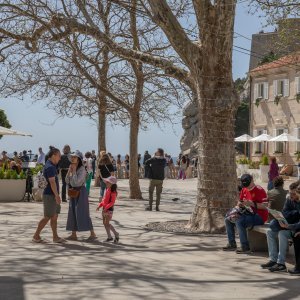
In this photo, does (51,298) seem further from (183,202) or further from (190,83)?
(183,202)

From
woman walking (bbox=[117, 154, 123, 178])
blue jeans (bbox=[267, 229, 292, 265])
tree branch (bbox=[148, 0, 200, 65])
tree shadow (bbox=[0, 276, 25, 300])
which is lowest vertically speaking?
tree shadow (bbox=[0, 276, 25, 300])

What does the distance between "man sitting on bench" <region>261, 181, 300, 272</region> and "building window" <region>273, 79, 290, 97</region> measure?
44.1m

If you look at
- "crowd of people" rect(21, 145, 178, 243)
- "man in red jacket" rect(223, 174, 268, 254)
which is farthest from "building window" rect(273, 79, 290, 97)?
"man in red jacket" rect(223, 174, 268, 254)

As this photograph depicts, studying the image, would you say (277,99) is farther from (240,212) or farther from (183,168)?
(240,212)

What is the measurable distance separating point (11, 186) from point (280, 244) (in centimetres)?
1468

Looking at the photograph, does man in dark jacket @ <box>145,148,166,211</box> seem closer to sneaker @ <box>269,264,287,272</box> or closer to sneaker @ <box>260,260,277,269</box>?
sneaker @ <box>260,260,277,269</box>

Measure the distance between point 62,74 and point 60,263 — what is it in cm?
1811

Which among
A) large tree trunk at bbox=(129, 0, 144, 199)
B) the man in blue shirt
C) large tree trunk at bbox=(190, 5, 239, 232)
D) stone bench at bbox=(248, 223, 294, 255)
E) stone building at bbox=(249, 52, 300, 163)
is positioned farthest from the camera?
stone building at bbox=(249, 52, 300, 163)

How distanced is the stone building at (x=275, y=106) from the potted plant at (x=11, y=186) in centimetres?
2994

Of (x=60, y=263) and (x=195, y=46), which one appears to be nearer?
→ (x=60, y=263)

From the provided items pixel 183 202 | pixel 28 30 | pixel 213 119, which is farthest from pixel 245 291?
pixel 183 202

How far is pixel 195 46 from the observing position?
575 inches

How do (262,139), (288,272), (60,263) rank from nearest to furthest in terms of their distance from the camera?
(288,272), (60,263), (262,139)

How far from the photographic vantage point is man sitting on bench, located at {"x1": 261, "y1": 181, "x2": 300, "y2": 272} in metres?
9.93
